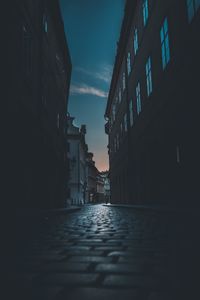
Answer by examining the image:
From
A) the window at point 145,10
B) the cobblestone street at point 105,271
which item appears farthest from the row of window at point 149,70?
the cobblestone street at point 105,271

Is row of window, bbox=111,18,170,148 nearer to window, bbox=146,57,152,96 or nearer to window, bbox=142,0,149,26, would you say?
window, bbox=146,57,152,96

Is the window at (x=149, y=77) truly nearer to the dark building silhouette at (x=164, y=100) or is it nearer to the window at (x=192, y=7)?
the dark building silhouette at (x=164, y=100)

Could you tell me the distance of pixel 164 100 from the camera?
12.5 metres

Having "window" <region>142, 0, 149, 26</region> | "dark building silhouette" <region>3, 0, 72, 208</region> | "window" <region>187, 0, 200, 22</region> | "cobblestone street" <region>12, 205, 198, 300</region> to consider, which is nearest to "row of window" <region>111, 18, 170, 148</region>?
"window" <region>187, 0, 200, 22</region>

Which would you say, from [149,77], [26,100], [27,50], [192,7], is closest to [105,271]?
[192,7]

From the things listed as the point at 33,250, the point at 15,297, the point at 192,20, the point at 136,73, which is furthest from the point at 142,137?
the point at 15,297

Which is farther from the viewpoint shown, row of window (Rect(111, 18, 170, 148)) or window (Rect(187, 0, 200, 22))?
row of window (Rect(111, 18, 170, 148))

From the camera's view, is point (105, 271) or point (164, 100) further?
point (164, 100)

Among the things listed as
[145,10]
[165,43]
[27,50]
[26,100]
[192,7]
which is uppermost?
[145,10]

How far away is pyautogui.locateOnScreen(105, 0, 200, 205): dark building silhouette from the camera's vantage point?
963cm

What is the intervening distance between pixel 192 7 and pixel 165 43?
10.3 feet

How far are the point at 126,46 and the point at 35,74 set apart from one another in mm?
12444

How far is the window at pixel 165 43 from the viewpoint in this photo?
1212 centimetres

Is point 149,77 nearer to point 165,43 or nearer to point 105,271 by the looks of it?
point 165,43
